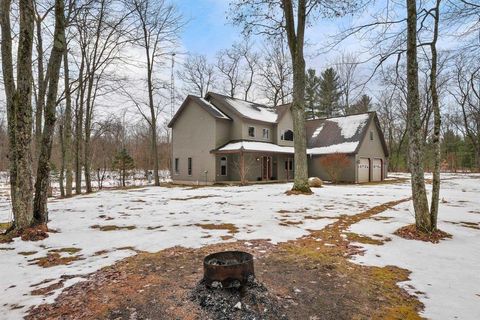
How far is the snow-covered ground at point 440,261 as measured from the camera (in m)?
3.16

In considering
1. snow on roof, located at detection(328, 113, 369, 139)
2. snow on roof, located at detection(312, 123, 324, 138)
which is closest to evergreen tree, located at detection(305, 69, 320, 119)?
snow on roof, located at detection(312, 123, 324, 138)

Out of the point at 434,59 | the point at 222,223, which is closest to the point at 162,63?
the point at 222,223

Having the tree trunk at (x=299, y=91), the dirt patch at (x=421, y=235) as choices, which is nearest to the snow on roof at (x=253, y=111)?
the tree trunk at (x=299, y=91)

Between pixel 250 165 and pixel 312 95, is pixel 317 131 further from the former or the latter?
pixel 312 95

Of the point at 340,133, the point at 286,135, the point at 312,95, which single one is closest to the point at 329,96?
the point at 312,95

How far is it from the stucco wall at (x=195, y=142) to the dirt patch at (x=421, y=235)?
54.0 ft

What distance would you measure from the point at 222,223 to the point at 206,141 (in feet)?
50.7

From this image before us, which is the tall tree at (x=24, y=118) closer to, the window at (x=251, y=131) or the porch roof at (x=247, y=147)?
A: the porch roof at (x=247, y=147)

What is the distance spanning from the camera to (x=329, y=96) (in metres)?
42.2

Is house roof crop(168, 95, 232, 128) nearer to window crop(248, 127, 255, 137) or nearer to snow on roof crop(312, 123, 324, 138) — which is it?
window crop(248, 127, 255, 137)

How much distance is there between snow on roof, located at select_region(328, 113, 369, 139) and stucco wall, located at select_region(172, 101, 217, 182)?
37.3 ft

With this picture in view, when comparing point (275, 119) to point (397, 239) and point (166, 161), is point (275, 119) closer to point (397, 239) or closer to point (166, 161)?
point (397, 239)

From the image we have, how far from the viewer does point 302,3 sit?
13375mm

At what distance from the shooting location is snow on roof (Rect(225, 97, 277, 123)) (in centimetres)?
2322
